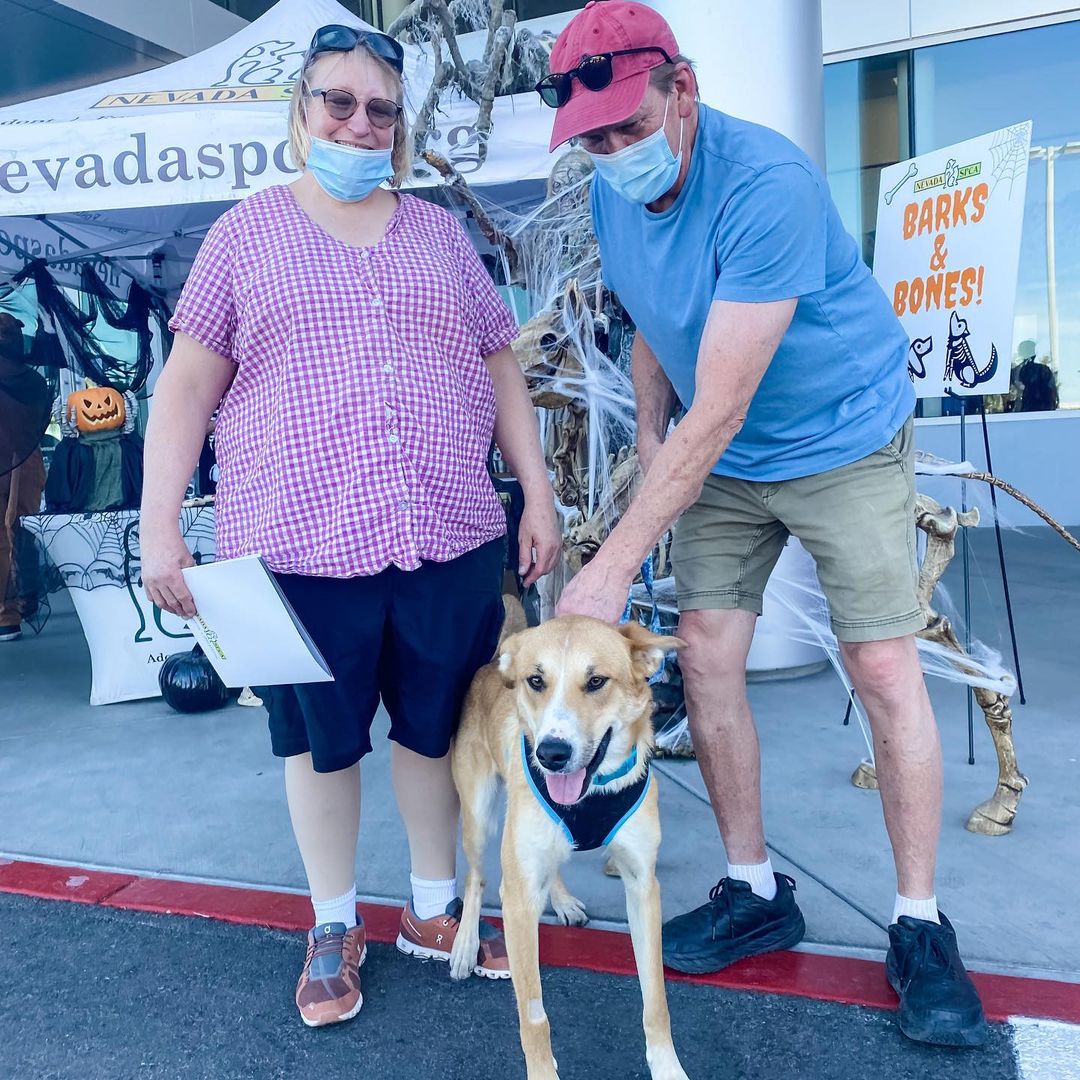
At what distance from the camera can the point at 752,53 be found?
14.9 ft

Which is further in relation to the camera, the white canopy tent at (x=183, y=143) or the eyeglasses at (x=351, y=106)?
the white canopy tent at (x=183, y=143)

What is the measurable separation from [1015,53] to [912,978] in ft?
30.9

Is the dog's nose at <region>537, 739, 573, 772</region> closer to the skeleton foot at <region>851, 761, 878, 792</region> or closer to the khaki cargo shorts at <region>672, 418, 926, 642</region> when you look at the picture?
the khaki cargo shorts at <region>672, 418, 926, 642</region>

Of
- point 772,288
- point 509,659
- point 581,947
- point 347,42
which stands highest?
point 347,42

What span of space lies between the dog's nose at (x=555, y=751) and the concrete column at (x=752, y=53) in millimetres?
3652

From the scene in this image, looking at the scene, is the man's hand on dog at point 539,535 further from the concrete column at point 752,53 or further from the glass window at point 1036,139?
the glass window at point 1036,139

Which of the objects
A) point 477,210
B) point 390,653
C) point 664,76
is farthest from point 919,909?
point 477,210

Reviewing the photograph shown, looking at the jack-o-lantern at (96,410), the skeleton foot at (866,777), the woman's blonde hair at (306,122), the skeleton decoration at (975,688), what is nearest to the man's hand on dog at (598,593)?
the woman's blonde hair at (306,122)

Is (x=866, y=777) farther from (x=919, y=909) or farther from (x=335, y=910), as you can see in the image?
(x=335, y=910)

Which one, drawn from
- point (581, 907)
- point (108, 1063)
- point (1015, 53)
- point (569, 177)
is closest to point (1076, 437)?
point (1015, 53)

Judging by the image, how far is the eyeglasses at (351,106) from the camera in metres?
2.17

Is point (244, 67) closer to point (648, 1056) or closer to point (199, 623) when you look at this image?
point (199, 623)

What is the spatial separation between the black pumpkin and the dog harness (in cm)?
313

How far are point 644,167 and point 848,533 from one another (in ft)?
3.06
